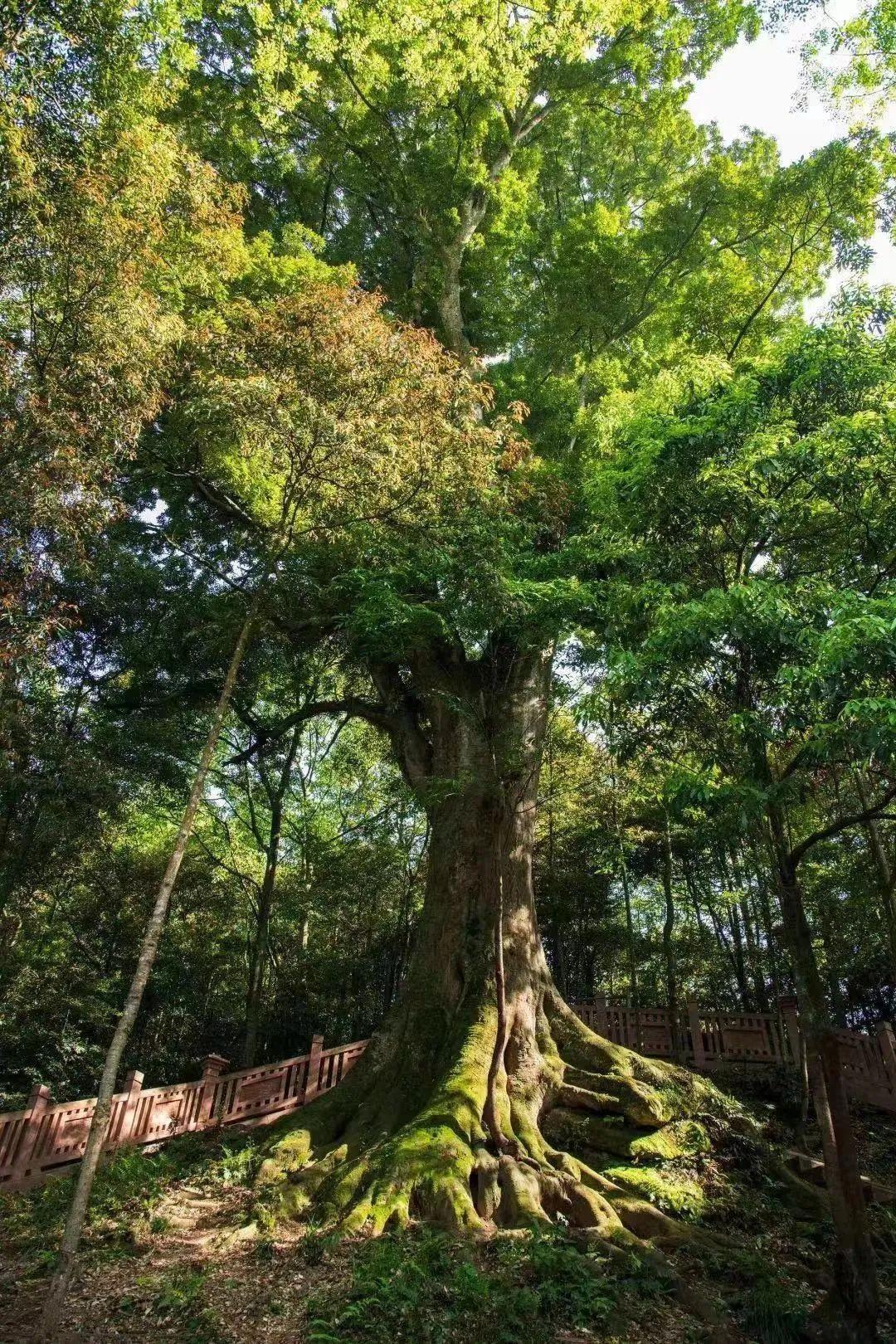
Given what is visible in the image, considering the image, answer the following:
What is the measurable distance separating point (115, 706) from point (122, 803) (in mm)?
1500

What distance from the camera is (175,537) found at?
12.1m

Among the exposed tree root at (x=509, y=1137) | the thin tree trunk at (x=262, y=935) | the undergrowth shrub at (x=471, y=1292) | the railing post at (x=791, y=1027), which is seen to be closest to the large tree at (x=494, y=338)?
the exposed tree root at (x=509, y=1137)

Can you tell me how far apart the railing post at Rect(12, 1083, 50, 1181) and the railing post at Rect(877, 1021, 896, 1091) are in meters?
10.6

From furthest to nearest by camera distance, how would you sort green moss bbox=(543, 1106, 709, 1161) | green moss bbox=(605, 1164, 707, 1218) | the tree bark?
1. green moss bbox=(543, 1106, 709, 1161)
2. green moss bbox=(605, 1164, 707, 1218)
3. the tree bark

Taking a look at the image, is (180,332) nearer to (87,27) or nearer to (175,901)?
(87,27)

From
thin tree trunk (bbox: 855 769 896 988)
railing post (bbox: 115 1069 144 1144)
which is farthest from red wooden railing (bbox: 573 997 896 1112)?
railing post (bbox: 115 1069 144 1144)

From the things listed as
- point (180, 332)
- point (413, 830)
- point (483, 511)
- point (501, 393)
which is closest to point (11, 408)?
point (180, 332)

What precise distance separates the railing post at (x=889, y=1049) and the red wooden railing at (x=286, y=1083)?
1 cm

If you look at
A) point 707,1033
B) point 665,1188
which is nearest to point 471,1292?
point 665,1188

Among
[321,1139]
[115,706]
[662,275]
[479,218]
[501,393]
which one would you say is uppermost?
[479,218]

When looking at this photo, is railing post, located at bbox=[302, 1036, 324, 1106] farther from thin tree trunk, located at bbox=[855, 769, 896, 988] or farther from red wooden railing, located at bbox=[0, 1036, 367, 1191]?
thin tree trunk, located at bbox=[855, 769, 896, 988]

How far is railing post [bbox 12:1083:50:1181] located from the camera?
781 cm

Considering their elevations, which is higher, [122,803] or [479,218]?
[479,218]

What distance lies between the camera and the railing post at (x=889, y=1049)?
10234 millimetres
